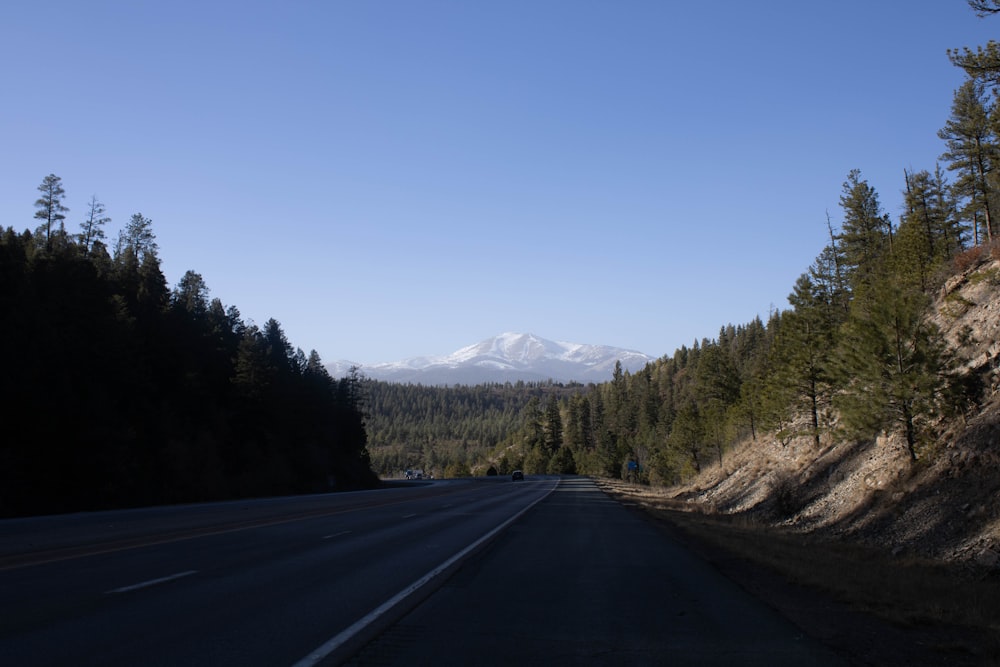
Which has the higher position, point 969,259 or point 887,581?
point 969,259

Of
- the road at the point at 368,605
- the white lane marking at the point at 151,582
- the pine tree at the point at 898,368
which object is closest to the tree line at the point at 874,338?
the pine tree at the point at 898,368

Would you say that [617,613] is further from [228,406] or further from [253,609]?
[228,406]

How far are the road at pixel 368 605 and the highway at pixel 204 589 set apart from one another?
0.03 metres

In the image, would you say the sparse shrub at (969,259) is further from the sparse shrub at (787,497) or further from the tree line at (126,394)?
the tree line at (126,394)

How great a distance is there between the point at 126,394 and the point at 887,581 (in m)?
50.0

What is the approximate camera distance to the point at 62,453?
3925cm

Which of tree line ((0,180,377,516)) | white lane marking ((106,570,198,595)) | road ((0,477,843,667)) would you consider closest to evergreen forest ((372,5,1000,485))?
road ((0,477,843,667))

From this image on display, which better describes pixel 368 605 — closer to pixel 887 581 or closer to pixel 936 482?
pixel 887 581

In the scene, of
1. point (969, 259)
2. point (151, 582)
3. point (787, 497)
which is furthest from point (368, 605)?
point (969, 259)

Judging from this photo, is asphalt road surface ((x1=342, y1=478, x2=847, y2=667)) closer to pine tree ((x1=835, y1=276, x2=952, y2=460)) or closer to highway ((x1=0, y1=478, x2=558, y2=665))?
highway ((x1=0, y1=478, x2=558, y2=665))

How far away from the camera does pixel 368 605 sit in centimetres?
895

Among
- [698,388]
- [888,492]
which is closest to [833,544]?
[888,492]

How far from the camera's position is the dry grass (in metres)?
9.34

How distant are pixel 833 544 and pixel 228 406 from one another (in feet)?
199
